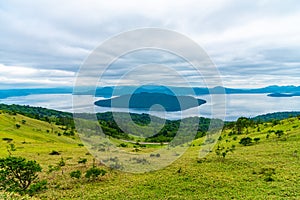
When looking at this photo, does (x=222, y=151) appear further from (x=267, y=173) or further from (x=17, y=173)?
(x=17, y=173)

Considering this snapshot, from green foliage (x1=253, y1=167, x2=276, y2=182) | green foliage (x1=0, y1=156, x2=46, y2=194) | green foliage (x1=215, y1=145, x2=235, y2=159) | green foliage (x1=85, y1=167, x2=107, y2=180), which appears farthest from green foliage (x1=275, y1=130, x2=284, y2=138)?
green foliage (x1=0, y1=156, x2=46, y2=194)

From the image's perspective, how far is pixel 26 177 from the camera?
30.3m

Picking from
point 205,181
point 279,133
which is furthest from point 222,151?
point 205,181

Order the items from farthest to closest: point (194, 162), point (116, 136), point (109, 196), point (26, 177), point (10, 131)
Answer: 1. point (116, 136)
2. point (10, 131)
3. point (194, 162)
4. point (26, 177)
5. point (109, 196)

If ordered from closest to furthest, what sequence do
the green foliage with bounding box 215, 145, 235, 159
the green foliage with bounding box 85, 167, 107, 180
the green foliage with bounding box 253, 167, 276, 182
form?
the green foliage with bounding box 253, 167, 276, 182
the green foliage with bounding box 85, 167, 107, 180
the green foliage with bounding box 215, 145, 235, 159

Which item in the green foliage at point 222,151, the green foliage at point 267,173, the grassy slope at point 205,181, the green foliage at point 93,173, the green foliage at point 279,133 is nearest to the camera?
the grassy slope at point 205,181

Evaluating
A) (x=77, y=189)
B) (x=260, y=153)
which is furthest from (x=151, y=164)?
(x=260, y=153)

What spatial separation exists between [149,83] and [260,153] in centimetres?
2823

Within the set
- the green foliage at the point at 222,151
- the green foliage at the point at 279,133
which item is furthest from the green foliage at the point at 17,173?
the green foliage at the point at 279,133

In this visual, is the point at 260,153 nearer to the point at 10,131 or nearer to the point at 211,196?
the point at 211,196

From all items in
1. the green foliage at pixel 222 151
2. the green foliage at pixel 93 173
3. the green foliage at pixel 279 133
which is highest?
the green foliage at pixel 279 133

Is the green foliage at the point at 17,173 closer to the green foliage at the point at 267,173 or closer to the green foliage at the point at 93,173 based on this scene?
the green foliage at the point at 93,173

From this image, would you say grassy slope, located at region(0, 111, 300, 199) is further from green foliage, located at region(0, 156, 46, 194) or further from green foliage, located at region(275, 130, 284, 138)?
green foliage, located at region(275, 130, 284, 138)

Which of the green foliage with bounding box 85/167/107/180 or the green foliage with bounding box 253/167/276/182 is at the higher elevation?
the green foliage with bounding box 253/167/276/182
